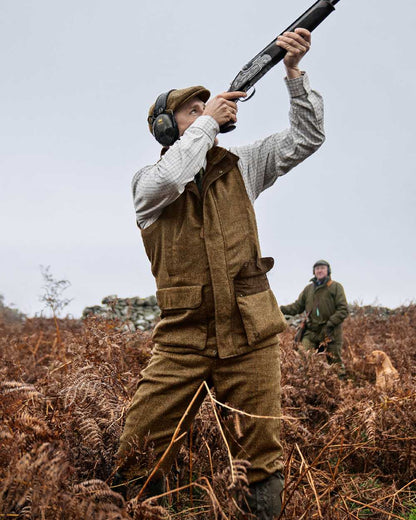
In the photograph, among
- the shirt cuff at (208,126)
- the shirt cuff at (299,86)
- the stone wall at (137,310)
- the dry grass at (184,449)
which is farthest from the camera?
the stone wall at (137,310)

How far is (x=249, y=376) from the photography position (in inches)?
107

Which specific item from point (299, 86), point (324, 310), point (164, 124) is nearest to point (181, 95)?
point (164, 124)

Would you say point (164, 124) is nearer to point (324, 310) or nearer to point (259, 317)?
point (259, 317)

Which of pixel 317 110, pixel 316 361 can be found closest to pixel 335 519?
pixel 317 110

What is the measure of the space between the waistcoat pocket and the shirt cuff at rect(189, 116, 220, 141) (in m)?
0.90

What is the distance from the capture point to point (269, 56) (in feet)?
10.6

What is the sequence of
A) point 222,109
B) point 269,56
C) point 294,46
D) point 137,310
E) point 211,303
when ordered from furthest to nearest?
point 137,310 → point 269,56 → point 294,46 → point 222,109 → point 211,303

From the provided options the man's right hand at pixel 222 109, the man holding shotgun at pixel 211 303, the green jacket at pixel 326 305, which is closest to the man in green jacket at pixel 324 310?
the green jacket at pixel 326 305

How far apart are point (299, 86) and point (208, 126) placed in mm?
610

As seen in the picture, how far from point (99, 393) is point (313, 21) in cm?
267

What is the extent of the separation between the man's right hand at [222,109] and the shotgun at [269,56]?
7 cm

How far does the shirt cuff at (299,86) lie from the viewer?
2.96 metres

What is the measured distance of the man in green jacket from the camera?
375 inches

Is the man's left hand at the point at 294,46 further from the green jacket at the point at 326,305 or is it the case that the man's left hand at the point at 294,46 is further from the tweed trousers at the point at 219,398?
the green jacket at the point at 326,305
